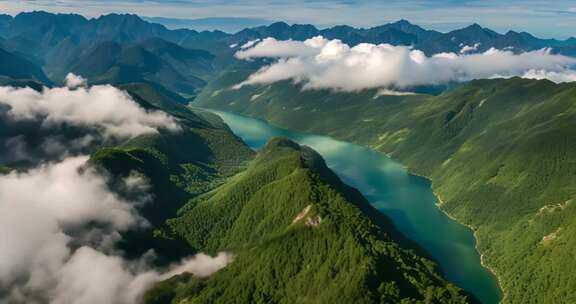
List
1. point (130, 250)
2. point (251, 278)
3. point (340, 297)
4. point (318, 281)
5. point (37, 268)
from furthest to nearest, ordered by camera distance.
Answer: point (130, 250) → point (37, 268) → point (251, 278) → point (318, 281) → point (340, 297)

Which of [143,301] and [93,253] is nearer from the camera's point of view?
[143,301]

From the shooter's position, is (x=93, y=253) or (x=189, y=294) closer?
(x=189, y=294)

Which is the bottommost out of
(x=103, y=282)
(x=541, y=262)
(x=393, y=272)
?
(x=541, y=262)

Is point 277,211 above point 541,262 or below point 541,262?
above

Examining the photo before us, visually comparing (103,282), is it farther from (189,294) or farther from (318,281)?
Answer: (318,281)

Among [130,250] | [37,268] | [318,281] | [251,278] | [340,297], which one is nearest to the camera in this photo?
Answer: [340,297]

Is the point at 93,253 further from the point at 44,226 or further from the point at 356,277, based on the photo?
the point at 356,277

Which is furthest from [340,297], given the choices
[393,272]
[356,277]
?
[393,272]

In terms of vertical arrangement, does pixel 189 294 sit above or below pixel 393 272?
below

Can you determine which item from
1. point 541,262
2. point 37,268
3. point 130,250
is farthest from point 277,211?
point 541,262
